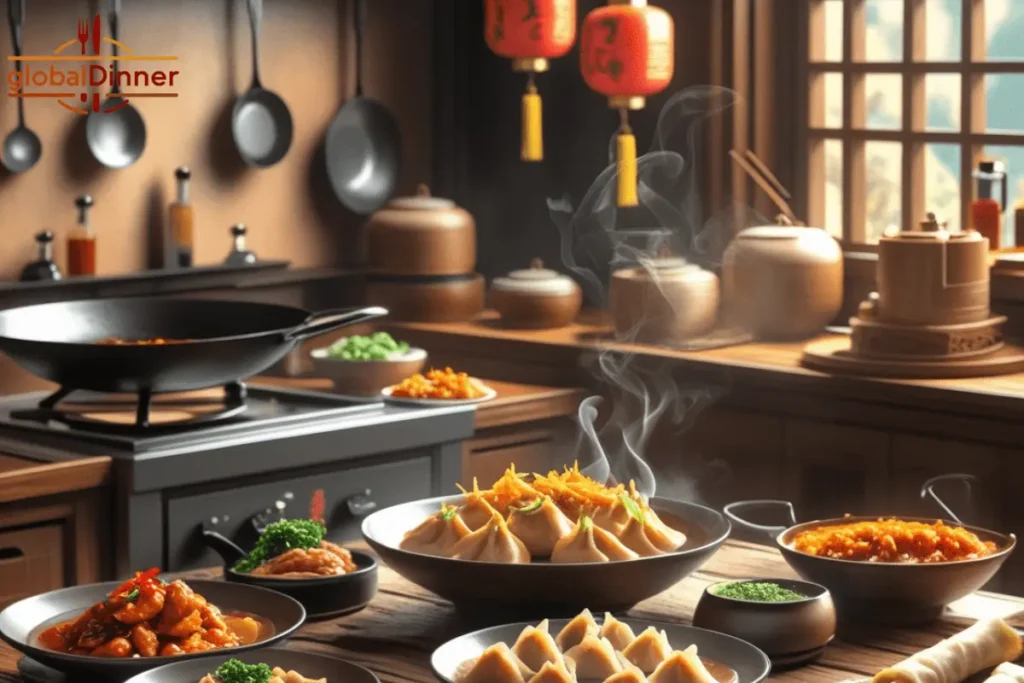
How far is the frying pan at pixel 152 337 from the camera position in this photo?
3.39 m

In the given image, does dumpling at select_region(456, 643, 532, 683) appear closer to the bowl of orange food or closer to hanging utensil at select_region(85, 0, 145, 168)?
the bowl of orange food

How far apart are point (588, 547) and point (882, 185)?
2.70 metres

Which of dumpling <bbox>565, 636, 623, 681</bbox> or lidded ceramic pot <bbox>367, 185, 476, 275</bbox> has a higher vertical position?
lidded ceramic pot <bbox>367, 185, 476, 275</bbox>

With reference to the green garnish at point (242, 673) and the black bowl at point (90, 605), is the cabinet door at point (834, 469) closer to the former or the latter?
the black bowl at point (90, 605)

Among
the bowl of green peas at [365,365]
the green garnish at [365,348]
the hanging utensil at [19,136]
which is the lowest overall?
the bowl of green peas at [365,365]

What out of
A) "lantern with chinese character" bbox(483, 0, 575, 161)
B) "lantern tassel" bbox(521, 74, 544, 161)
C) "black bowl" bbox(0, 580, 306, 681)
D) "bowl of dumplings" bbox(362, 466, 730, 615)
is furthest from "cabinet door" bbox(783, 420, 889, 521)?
"black bowl" bbox(0, 580, 306, 681)

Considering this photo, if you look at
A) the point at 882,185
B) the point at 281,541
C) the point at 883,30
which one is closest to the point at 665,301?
the point at 882,185

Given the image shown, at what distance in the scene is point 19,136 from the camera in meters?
4.27

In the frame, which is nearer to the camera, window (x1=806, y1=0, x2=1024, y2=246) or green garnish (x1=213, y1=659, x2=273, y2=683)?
green garnish (x1=213, y1=659, x2=273, y2=683)

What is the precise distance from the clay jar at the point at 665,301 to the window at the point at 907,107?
1.64ft

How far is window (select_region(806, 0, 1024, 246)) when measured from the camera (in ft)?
14.1

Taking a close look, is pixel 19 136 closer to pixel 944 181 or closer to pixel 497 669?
pixel 944 181

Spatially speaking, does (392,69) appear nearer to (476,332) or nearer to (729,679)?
(476,332)

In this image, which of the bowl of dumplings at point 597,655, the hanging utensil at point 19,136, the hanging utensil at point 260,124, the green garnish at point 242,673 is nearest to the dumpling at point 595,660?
the bowl of dumplings at point 597,655
